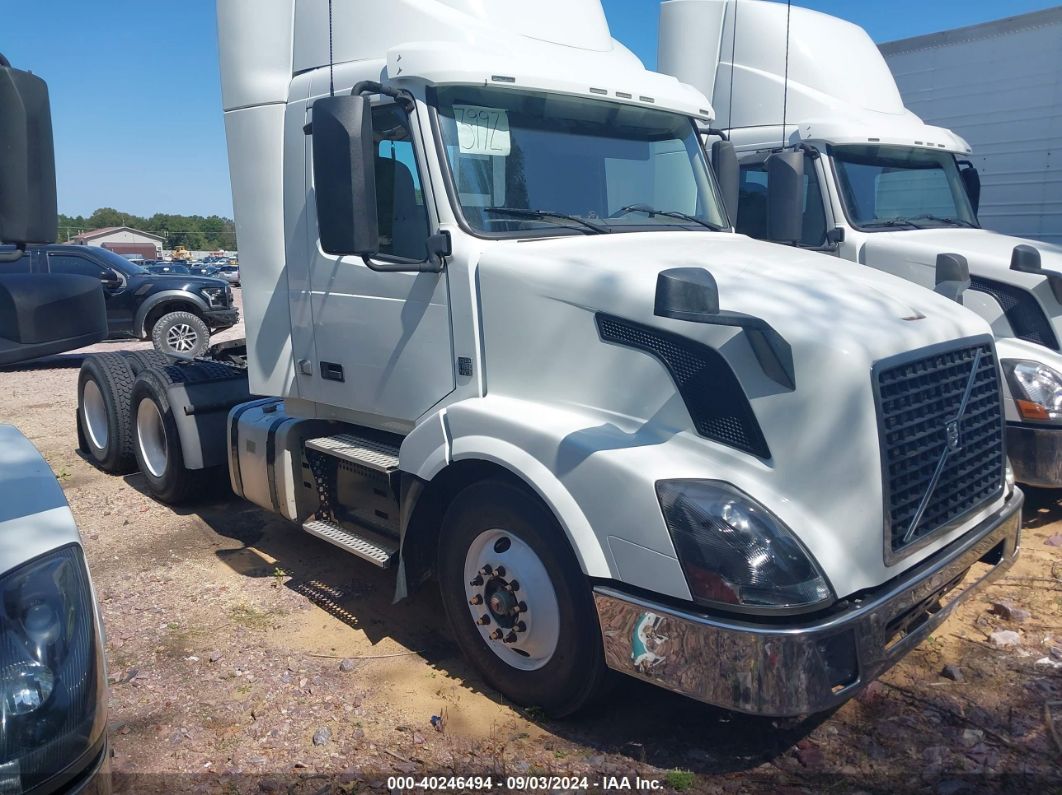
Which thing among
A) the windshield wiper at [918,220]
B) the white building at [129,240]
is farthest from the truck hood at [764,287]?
the white building at [129,240]

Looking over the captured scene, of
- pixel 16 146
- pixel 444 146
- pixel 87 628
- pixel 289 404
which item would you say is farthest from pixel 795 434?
pixel 289 404

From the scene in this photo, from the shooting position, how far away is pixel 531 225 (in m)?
3.90

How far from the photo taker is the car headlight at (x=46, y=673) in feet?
6.31

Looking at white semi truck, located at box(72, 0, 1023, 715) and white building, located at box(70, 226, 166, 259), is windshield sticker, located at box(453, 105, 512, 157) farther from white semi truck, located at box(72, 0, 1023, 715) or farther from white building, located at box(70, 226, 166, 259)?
white building, located at box(70, 226, 166, 259)

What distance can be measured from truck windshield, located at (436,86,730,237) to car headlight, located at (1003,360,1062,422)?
2180 millimetres

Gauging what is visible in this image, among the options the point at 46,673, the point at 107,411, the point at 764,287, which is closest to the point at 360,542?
the point at 764,287

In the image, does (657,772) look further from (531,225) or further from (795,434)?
(531,225)

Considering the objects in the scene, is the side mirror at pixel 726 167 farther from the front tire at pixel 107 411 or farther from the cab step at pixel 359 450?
the front tire at pixel 107 411

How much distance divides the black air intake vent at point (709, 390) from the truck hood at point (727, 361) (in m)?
0.03

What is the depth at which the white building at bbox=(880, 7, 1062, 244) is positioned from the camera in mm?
8906

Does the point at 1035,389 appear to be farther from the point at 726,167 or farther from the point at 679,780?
the point at 679,780

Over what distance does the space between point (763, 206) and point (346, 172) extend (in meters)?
3.92

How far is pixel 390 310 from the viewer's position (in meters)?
4.21

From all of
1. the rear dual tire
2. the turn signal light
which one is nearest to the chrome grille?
the turn signal light
